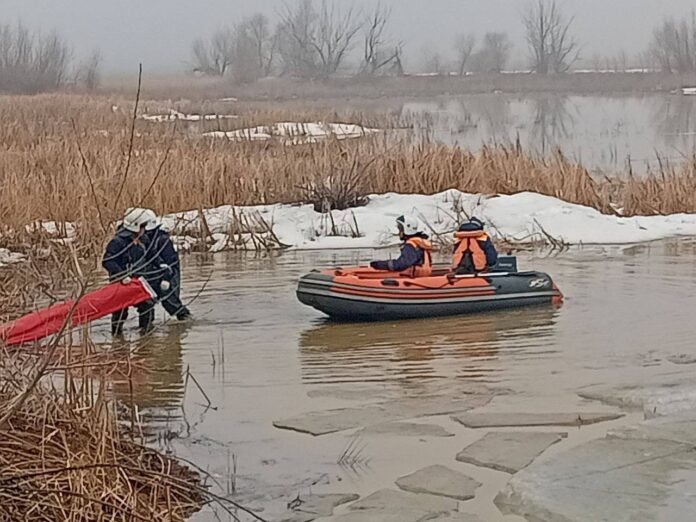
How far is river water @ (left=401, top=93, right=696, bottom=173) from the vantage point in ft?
78.7

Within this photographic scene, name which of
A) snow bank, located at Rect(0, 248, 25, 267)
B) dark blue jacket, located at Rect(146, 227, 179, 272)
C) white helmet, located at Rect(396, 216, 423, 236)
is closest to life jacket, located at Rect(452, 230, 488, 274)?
white helmet, located at Rect(396, 216, 423, 236)

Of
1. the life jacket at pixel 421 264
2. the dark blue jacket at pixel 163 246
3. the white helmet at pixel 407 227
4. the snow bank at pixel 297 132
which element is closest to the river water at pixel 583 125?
the snow bank at pixel 297 132

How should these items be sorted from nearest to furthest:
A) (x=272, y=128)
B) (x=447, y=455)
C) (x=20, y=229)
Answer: (x=447, y=455) < (x=20, y=229) < (x=272, y=128)

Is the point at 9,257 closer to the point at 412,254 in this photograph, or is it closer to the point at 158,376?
the point at 412,254

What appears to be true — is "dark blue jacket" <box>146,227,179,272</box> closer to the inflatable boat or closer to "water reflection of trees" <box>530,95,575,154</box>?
the inflatable boat

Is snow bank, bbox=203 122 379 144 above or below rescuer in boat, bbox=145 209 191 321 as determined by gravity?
above

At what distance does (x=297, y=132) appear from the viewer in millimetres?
22297

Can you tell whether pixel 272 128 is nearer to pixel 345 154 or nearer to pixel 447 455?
pixel 345 154

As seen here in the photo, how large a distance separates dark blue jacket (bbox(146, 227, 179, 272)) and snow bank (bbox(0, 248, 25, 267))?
2554 millimetres

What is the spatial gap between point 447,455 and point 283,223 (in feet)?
30.5

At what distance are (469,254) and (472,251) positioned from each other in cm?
4

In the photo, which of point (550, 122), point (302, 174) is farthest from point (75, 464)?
point (550, 122)

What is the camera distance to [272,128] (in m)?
25.2

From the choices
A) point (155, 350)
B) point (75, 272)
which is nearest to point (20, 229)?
point (155, 350)
